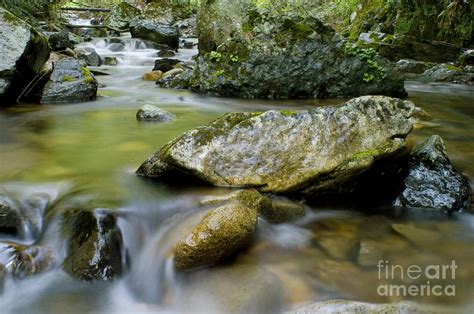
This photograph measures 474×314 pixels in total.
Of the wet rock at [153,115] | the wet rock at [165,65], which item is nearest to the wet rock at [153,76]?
the wet rock at [165,65]

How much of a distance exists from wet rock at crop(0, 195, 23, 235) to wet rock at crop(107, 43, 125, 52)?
581 inches

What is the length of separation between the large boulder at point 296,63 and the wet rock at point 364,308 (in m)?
6.48

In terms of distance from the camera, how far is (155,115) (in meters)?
6.48

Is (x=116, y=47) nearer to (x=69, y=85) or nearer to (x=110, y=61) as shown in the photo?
(x=110, y=61)

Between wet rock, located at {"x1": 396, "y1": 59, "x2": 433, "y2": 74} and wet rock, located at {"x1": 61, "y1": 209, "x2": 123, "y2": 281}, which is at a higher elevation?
wet rock, located at {"x1": 396, "y1": 59, "x2": 433, "y2": 74}

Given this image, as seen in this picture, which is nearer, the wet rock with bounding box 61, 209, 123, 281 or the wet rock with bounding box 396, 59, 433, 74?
the wet rock with bounding box 61, 209, 123, 281

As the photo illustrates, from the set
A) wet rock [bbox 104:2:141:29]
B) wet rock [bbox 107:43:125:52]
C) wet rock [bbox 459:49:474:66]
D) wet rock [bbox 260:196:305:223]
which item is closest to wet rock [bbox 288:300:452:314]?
wet rock [bbox 260:196:305:223]

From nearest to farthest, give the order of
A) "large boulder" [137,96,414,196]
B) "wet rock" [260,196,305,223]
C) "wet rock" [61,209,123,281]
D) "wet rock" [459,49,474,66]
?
"wet rock" [61,209,123,281] < "wet rock" [260,196,305,223] < "large boulder" [137,96,414,196] < "wet rock" [459,49,474,66]

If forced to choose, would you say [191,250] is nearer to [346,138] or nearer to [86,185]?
[86,185]

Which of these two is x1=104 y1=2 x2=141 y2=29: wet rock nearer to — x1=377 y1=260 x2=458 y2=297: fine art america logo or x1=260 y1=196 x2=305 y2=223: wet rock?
x1=260 y1=196 x2=305 y2=223: wet rock

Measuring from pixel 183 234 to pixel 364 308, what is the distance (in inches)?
51.6

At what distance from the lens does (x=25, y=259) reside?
8.96 feet

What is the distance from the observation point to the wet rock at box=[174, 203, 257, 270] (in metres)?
2.69

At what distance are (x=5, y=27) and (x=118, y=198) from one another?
5266 mm
